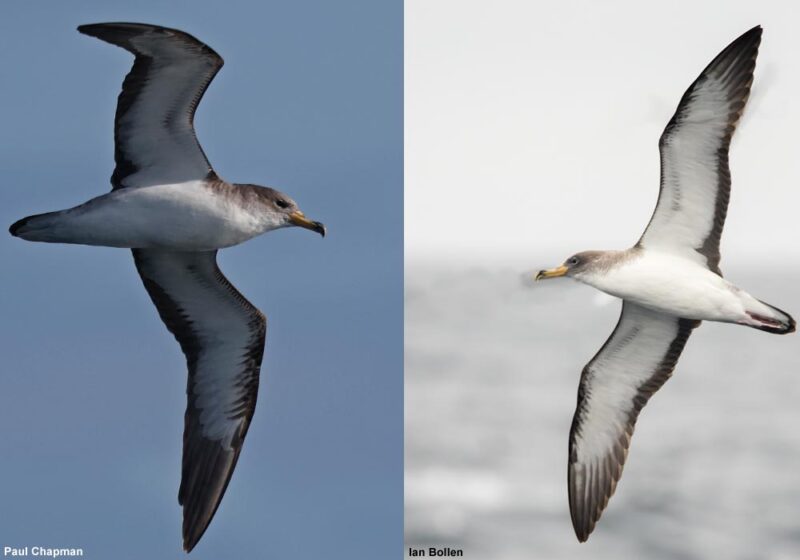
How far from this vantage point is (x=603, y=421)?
2014 centimetres

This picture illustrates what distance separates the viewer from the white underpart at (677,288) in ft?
60.9

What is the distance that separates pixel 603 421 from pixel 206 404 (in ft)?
18.2

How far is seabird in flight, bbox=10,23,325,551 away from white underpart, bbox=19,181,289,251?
0.01 metres

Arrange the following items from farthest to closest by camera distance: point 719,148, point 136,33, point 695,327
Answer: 1. point 695,327
2. point 719,148
3. point 136,33

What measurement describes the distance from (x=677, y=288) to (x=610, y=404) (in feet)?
7.56

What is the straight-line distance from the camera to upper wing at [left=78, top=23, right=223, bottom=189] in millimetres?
16734

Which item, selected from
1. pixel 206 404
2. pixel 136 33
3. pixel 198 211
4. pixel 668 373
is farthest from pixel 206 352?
pixel 668 373

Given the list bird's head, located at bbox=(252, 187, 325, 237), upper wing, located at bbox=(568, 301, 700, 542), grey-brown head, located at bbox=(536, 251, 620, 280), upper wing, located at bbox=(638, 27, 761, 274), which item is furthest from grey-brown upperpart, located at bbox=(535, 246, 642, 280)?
bird's head, located at bbox=(252, 187, 325, 237)

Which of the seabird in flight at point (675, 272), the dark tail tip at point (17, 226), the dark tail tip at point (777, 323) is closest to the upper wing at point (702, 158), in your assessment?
the seabird in flight at point (675, 272)

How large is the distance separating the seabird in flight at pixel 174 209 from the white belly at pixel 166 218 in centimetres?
1

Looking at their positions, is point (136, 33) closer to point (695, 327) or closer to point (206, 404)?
point (206, 404)

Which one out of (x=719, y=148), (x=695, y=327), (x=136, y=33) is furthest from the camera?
(x=695, y=327)

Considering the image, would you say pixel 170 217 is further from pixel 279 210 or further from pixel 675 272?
pixel 675 272

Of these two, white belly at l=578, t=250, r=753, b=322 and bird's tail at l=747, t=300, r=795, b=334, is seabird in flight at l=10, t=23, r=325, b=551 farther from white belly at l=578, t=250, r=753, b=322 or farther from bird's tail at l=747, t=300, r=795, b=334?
bird's tail at l=747, t=300, r=795, b=334
